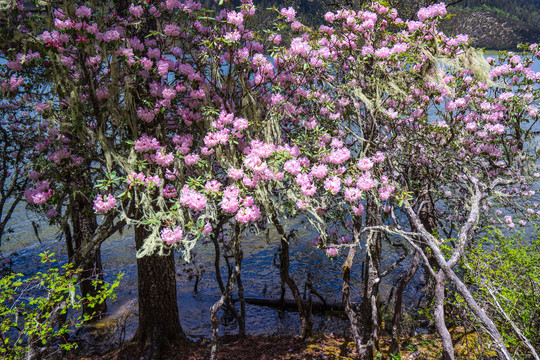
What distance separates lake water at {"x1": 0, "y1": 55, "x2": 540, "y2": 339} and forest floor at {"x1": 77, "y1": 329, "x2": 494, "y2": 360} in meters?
1.10

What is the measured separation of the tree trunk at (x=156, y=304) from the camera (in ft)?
18.6

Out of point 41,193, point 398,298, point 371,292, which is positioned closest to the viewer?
point 41,193

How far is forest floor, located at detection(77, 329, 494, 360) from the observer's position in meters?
5.43

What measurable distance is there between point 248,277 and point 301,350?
444cm

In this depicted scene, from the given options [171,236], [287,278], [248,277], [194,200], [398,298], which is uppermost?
[194,200]

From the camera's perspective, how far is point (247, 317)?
8242 mm

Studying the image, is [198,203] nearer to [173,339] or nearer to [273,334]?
[173,339]

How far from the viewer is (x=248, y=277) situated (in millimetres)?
10195

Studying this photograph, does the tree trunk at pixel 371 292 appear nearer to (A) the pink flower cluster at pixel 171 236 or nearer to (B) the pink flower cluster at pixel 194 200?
(B) the pink flower cluster at pixel 194 200

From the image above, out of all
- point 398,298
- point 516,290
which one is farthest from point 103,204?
point 516,290

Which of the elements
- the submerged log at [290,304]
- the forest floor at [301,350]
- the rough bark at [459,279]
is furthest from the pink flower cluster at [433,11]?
the submerged log at [290,304]

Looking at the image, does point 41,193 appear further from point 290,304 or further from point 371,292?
point 290,304

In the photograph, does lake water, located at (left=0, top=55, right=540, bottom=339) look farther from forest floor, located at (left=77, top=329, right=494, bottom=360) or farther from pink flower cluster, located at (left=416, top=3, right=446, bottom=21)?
pink flower cluster, located at (left=416, top=3, right=446, bottom=21)

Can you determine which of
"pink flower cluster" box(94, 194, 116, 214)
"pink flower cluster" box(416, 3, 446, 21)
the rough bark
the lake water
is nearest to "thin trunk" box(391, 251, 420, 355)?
the rough bark
